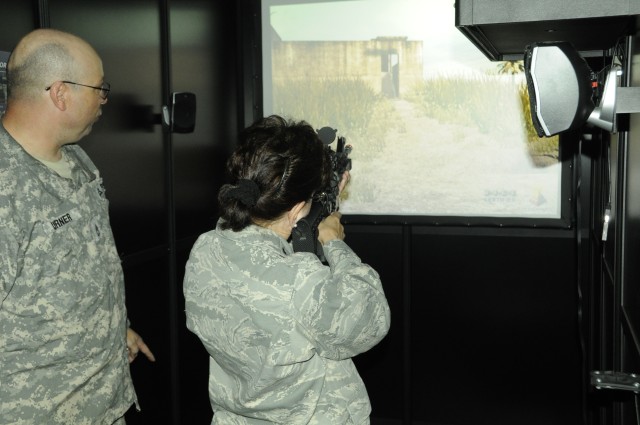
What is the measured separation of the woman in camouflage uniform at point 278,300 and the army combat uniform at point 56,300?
0.48m

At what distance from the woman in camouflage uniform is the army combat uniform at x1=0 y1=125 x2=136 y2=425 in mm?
484

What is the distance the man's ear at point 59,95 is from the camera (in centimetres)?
177

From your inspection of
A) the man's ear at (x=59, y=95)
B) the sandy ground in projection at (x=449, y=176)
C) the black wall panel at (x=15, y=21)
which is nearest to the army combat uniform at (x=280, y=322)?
the man's ear at (x=59, y=95)

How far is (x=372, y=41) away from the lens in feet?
11.0

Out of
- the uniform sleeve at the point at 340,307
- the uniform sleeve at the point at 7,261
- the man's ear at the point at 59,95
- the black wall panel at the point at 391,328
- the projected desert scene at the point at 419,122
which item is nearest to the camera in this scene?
the uniform sleeve at the point at 340,307

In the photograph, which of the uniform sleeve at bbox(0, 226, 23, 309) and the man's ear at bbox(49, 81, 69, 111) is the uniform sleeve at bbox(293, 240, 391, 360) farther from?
the man's ear at bbox(49, 81, 69, 111)

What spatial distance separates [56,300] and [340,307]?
798 millimetres

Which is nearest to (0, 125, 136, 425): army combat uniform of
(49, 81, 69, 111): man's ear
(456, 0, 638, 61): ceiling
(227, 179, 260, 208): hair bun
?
(49, 81, 69, 111): man's ear

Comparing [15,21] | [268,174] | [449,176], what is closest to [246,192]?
[268,174]

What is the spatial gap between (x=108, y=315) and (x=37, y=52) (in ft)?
2.32

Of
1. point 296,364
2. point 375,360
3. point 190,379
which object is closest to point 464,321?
point 375,360

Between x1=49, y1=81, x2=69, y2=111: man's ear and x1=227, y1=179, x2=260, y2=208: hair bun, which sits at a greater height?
x1=49, y1=81, x2=69, y2=111: man's ear

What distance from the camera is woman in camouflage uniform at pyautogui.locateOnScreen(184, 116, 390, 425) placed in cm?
133

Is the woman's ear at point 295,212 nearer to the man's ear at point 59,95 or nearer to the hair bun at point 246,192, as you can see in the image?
the hair bun at point 246,192
